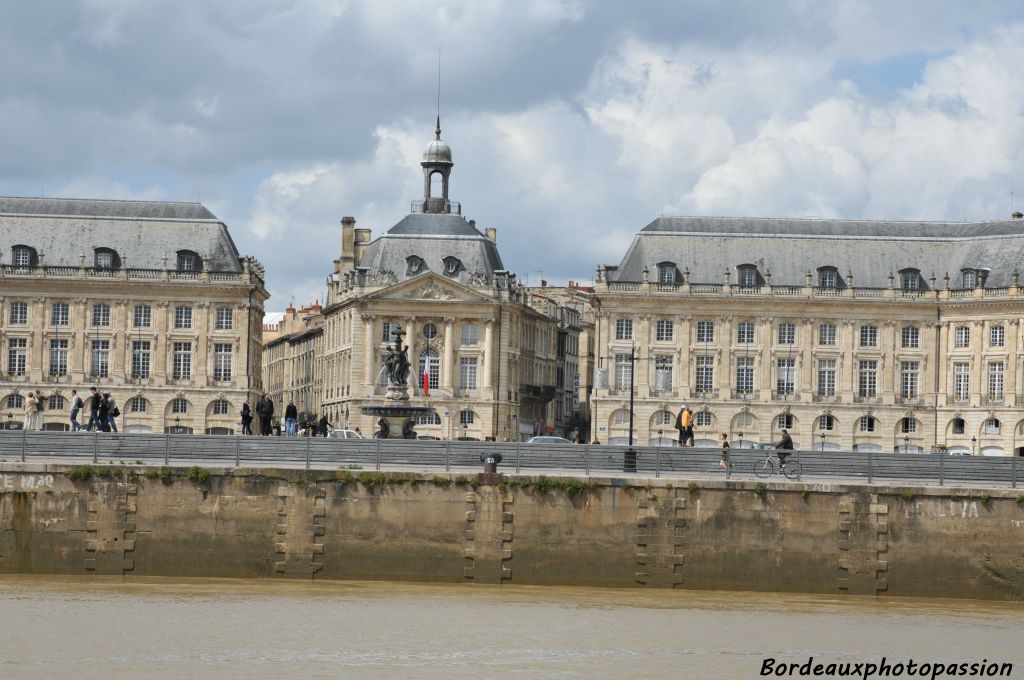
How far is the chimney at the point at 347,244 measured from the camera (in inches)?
5281

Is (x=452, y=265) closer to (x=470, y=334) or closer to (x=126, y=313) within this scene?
(x=470, y=334)

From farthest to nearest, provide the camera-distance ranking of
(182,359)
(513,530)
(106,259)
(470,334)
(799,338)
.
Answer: (470,334) < (799,338) < (182,359) < (106,259) < (513,530)

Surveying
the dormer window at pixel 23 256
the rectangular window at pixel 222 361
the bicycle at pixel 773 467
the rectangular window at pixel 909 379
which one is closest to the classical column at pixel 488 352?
the rectangular window at pixel 222 361

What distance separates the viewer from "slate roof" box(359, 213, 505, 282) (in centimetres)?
12581

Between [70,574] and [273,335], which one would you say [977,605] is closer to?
[70,574]

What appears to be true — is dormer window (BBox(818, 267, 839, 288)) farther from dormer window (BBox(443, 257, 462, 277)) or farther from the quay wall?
the quay wall

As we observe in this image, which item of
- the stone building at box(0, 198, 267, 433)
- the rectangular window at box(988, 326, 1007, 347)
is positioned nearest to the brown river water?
the stone building at box(0, 198, 267, 433)

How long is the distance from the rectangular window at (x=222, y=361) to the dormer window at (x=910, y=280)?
3544 centimetres

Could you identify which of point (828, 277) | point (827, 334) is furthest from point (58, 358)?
point (828, 277)

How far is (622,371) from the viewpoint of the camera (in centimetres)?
12000

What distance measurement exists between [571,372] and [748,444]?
132 ft

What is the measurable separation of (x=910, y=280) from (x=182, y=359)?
126ft

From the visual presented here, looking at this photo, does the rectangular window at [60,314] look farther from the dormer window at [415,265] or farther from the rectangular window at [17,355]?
the dormer window at [415,265]

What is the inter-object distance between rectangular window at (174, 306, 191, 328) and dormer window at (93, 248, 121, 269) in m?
3.94
